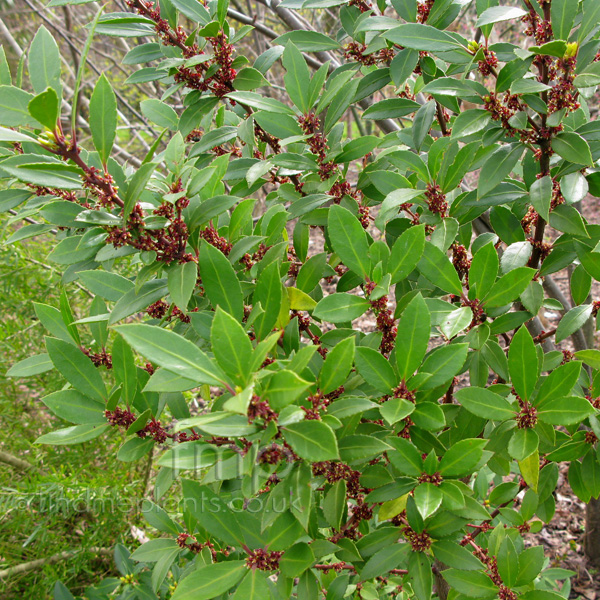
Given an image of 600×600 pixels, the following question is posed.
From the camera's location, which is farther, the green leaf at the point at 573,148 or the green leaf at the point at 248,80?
the green leaf at the point at 248,80

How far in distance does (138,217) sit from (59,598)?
1.45m

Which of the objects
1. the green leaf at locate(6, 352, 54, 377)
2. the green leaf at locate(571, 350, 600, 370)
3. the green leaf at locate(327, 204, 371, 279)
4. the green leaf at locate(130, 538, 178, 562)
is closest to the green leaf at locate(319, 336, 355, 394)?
the green leaf at locate(327, 204, 371, 279)

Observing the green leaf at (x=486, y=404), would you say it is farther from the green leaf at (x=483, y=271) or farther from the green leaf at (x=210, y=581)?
the green leaf at (x=210, y=581)

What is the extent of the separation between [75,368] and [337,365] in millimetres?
535

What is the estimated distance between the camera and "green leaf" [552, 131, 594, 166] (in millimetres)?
943

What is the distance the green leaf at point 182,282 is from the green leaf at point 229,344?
180 millimetres

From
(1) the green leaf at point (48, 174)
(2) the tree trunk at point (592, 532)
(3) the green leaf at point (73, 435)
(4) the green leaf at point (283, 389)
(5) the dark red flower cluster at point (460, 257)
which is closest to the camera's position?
(4) the green leaf at point (283, 389)

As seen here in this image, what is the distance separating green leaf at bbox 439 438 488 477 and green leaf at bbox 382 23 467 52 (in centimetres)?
76

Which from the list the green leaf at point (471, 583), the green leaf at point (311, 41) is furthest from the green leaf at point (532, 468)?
the green leaf at point (311, 41)

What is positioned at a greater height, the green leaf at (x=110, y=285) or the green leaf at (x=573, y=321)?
the green leaf at (x=110, y=285)

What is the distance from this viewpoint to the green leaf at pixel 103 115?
2.76 ft

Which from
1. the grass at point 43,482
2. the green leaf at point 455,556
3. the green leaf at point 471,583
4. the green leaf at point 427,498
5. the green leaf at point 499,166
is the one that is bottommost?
the grass at point 43,482

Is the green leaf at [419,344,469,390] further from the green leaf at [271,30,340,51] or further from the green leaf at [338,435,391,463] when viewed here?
the green leaf at [271,30,340,51]

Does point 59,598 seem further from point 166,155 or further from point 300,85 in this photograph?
point 300,85
